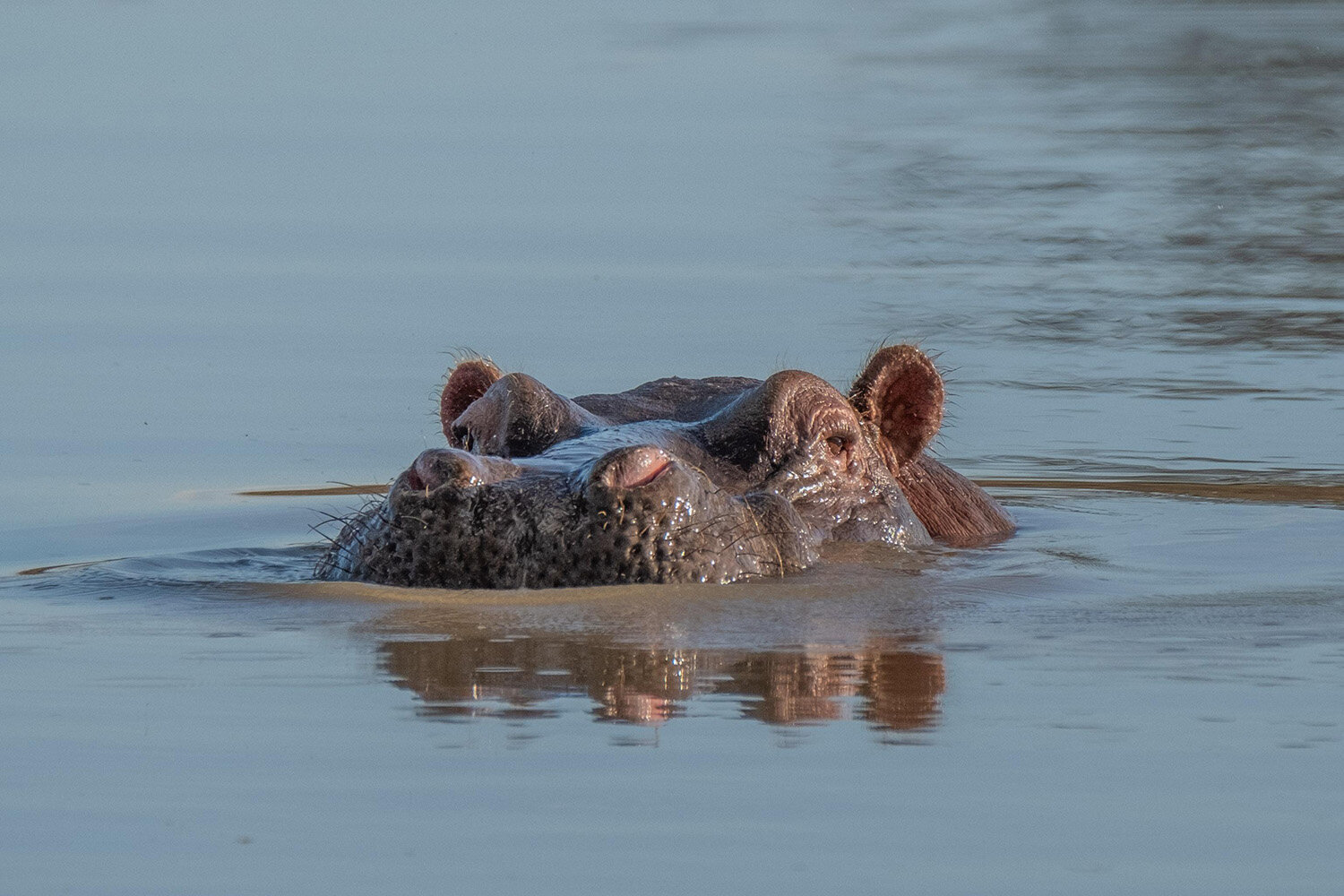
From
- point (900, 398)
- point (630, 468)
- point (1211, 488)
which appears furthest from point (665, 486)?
point (1211, 488)

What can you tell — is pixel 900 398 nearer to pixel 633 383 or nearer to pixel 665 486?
pixel 665 486

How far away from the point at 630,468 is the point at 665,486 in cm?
10

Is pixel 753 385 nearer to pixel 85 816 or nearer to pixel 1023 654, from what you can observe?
pixel 1023 654

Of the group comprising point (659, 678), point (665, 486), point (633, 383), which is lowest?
point (659, 678)

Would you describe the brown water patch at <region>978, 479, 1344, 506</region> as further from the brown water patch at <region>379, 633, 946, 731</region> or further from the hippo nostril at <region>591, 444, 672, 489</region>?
the hippo nostril at <region>591, 444, 672, 489</region>

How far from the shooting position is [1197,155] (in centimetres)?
1844

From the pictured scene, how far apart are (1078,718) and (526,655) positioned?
133 centimetres

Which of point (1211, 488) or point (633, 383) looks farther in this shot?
point (633, 383)

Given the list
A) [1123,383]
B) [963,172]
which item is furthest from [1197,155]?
[1123,383]

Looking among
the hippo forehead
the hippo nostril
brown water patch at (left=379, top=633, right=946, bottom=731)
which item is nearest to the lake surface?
brown water patch at (left=379, top=633, right=946, bottom=731)

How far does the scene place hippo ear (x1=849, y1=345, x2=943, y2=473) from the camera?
7934 millimetres

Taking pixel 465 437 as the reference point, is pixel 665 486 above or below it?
below

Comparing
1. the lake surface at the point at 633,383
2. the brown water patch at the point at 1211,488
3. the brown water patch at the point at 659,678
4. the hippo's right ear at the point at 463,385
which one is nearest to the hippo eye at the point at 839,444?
the lake surface at the point at 633,383

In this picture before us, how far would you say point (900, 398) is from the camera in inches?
317
